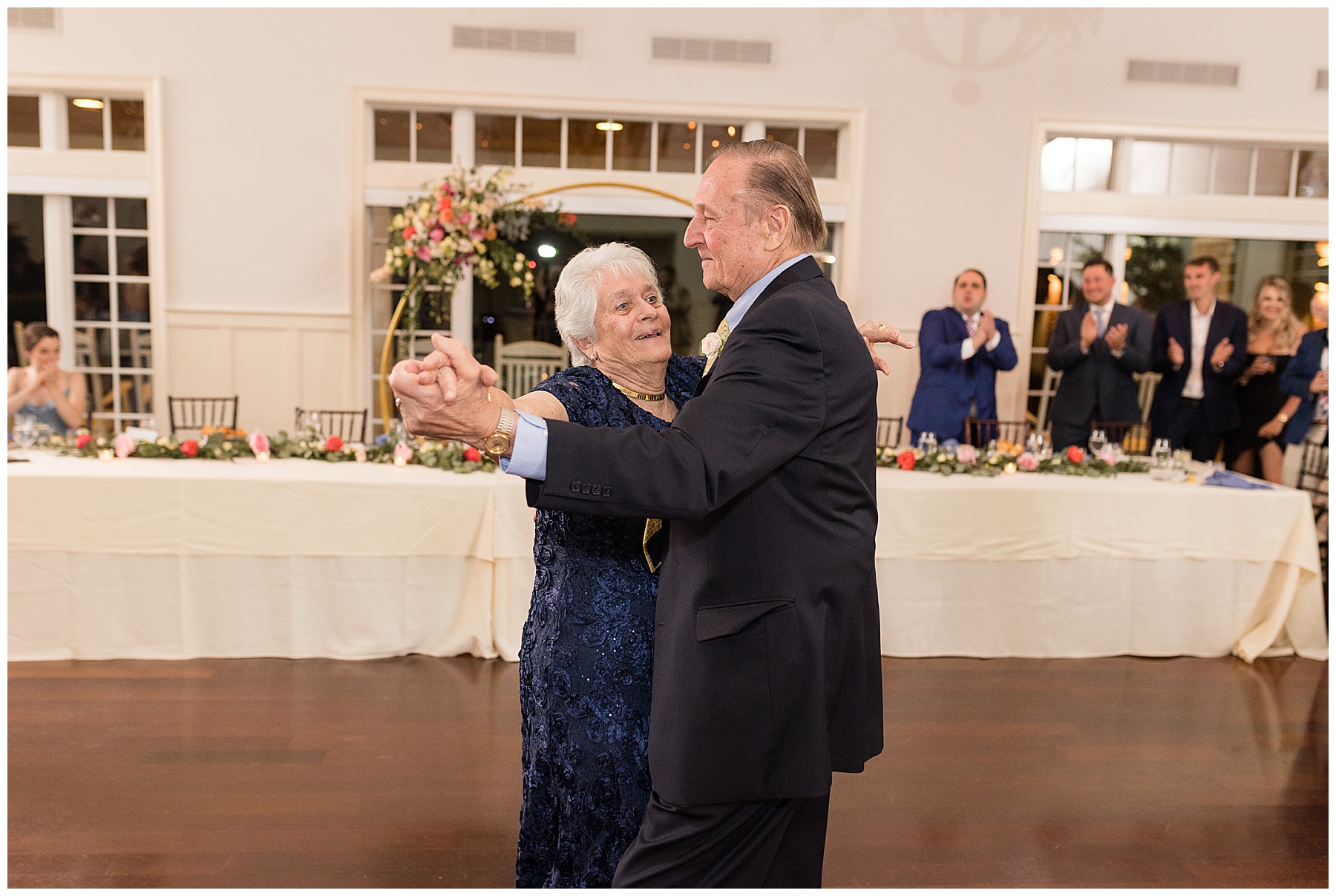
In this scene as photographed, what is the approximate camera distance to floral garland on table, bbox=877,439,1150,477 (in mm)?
4289

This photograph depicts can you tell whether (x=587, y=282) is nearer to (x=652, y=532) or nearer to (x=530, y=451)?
(x=652, y=532)

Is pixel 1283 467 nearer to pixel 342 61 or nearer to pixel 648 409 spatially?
pixel 648 409

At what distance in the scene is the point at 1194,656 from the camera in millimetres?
4258

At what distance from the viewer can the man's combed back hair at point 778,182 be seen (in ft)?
5.00

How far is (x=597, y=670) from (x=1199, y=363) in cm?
523

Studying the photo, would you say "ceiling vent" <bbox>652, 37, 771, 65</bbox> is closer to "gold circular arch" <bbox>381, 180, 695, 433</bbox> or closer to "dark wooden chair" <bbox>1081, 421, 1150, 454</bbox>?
"gold circular arch" <bbox>381, 180, 695, 433</bbox>

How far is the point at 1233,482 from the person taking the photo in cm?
423

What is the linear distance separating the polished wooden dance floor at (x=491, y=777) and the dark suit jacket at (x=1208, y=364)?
2.22 meters

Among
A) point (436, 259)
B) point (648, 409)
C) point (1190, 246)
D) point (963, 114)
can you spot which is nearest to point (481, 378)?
point (648, 409)

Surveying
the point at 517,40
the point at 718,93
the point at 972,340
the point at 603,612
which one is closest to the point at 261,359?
the point at 517,40

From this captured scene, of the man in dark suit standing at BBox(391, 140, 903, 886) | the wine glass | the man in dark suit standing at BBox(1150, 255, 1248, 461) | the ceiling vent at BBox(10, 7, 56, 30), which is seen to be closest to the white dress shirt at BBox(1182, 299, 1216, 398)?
the man in dark suit standing at BBox(1150, 255, 1248, 461)

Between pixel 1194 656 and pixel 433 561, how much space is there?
3.22 metres

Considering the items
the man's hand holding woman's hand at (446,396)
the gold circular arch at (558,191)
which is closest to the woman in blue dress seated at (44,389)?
the gold circular arch at (558,191)

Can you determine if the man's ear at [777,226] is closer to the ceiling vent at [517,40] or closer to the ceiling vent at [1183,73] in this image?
the ceiling vent at [517,40]
